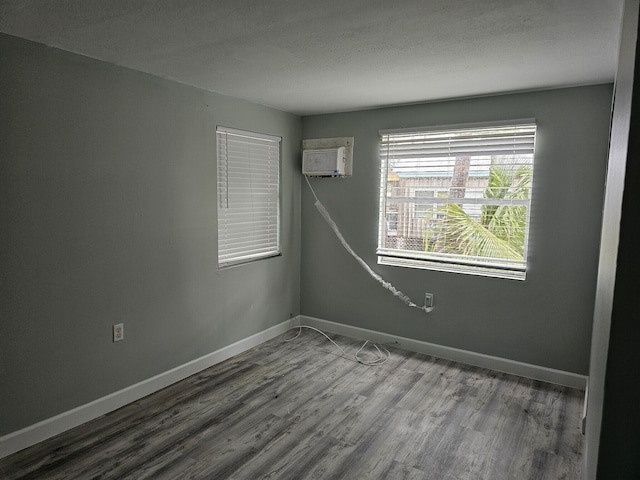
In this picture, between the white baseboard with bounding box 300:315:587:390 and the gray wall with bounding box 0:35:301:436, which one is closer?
the gray wall with bounding box 0:35:301:436

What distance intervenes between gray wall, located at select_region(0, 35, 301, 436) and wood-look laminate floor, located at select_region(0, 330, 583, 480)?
1.07ft

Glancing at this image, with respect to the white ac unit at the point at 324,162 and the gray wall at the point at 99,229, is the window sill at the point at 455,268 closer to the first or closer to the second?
the white ac unit at the point at 324,162

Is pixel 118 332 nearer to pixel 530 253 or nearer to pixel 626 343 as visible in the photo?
pixel 626 343

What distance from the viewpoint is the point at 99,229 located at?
2633 millimetres

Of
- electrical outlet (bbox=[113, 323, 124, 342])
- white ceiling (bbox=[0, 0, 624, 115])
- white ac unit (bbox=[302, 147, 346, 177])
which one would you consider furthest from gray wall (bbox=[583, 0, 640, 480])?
white ac unit (bbox=[302, 147, 346, 177])

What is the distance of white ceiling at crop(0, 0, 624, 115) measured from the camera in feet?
5.83

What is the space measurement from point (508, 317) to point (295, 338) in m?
1.96

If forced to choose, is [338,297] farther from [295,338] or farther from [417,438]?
[417,438]

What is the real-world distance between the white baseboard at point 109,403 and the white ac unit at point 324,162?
5.50 feet

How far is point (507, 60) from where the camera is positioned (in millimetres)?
2449

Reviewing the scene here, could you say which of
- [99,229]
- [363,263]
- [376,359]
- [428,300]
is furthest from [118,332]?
[428,300]

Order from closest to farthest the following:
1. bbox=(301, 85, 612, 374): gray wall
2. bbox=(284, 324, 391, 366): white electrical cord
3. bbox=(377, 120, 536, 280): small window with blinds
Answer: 1. bbox=(301, 85, 612, 374): gray wall
2. bbox=(377, 120, 536, 280): small window with blinds
3. bbox=(284, 324, 391, 366): white electrical cord

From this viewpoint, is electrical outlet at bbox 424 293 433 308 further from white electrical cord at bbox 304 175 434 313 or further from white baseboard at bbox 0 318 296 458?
white baseboard at bbox 0 318 296 458

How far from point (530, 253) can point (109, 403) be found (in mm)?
3195
